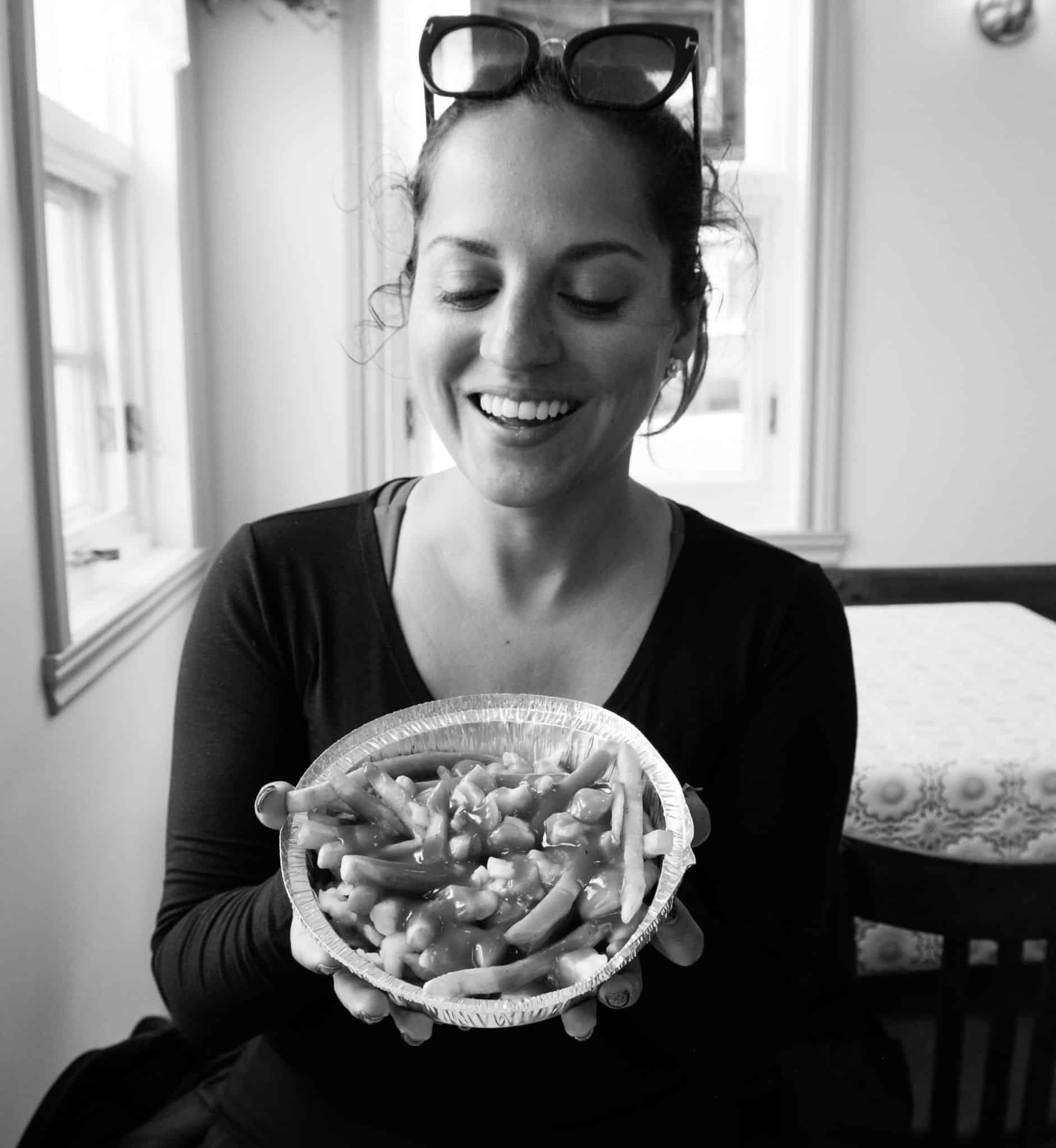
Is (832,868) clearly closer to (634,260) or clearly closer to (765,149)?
(634,260)

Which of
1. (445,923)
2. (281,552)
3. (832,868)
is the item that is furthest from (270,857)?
(832,868)

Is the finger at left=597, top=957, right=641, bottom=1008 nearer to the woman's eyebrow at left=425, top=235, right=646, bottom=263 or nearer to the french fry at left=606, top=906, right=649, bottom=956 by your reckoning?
the french fry at left=606, top=906, right=649, bottom=956

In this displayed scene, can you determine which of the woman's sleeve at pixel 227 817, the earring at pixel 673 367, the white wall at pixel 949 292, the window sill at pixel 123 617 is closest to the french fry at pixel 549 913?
the woman's sleeve at pixel 227 817

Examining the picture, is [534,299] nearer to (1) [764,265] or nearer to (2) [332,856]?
(2) [332,856]

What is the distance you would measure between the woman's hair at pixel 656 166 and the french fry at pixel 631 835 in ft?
1.43

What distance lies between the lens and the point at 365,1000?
22.4 inches

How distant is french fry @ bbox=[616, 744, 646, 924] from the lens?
0.58 metres

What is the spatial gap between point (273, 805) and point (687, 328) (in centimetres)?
60

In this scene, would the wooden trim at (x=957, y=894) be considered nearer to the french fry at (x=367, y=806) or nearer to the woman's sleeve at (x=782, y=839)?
the woman's sleeve at (x=782, y=839)

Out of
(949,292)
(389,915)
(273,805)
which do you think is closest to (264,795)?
(273,805)

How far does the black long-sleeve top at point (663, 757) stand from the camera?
86 centimetres

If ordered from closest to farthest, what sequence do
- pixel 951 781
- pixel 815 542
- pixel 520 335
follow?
pixel 520 335, pixel 951 781, pixel 815 542

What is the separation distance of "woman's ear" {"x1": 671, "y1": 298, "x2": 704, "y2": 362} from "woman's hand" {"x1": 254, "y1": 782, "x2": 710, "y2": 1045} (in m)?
0.55

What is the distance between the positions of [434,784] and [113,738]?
136cm
